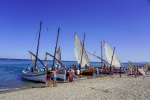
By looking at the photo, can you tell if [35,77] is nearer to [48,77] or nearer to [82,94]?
[48,77]

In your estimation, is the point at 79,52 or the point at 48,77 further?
the point at 79,52

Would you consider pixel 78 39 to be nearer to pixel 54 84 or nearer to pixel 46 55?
pixel 46 55

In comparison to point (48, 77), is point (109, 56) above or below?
above

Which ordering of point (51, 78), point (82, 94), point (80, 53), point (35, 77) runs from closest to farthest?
1. point (82, 94)
2. point (51, 78)
3. point (35, 77)
4. point (80, 53)

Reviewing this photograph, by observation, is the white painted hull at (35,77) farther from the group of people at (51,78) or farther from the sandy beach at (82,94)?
the sandy beach at (82,94)

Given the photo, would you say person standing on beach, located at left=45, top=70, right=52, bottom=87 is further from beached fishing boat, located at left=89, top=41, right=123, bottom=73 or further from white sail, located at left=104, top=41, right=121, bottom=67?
white sail, located at left=104, top=41, right=121, bottom=67

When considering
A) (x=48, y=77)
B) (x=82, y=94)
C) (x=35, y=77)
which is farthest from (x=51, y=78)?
(x=35, y=77)

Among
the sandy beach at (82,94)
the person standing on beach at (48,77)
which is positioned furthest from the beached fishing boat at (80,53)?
the sandy beach at (82,94)

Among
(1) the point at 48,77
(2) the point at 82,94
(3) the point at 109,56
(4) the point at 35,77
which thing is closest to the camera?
(2) the point at 82,94

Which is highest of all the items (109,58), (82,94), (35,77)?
(109,58)

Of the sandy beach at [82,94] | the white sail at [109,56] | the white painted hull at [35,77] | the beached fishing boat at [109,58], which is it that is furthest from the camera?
the white sail at [109,56]

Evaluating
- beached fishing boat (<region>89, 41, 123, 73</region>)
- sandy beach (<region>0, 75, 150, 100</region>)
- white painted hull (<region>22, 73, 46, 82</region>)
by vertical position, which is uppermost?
beached fishing boat (<region>89, 41, 123, 73</region>)

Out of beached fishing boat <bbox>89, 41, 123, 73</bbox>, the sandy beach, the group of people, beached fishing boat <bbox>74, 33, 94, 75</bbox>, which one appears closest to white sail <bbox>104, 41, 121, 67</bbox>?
beached fishing boat <bbox>89, 41, 123, 73</bbox>

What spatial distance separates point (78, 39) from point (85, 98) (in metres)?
27.4
